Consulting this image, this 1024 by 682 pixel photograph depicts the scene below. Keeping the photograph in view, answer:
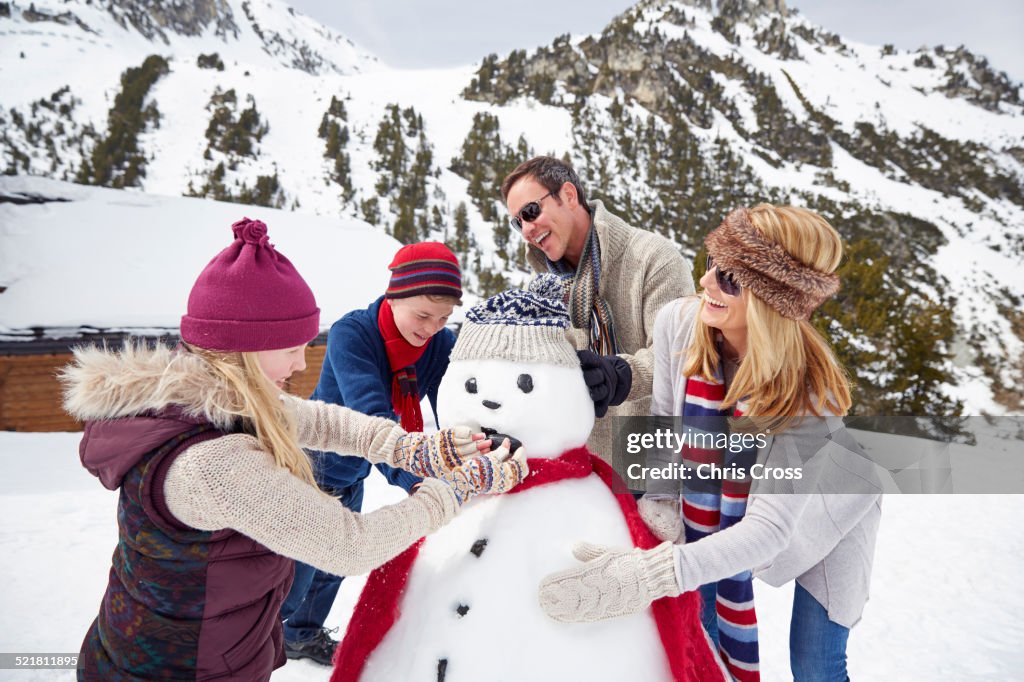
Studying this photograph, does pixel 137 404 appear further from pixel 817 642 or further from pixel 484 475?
pixel 817 642

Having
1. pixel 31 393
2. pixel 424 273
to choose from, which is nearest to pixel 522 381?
pixel 424 273

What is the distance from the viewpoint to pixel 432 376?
239cm

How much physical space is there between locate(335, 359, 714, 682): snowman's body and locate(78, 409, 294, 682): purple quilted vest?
31 centimetres

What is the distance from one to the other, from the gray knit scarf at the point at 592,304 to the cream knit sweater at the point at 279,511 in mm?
992

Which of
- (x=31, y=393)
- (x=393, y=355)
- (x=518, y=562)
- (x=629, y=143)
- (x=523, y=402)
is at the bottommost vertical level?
(x=31, y=393)

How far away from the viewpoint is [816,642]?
5.58 ft

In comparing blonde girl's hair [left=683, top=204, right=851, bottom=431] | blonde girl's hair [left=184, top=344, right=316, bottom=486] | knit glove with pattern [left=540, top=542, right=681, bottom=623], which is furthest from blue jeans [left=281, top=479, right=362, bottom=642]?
blonde girl's hair [left=683, top=204, right=851, bottom=431]

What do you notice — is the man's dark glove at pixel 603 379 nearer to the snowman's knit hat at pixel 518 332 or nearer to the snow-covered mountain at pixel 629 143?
the snowman's knit hat at pixel 518 332

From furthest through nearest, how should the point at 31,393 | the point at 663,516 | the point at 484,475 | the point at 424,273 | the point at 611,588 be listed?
the point at 31,393 < the point at 424,273 < the point at 663,516 < the point at 484,475 < the point at 611,588

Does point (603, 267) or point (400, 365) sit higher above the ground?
point (603, 267)

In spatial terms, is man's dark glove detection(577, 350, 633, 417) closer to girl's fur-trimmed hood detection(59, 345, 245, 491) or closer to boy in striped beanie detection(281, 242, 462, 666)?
boy in striped beanie detection(281, 242, 462, 666)

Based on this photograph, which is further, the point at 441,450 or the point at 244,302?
the point at 441,450

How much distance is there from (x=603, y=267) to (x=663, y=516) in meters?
0.99

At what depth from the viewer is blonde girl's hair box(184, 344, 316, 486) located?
1209mm
